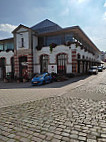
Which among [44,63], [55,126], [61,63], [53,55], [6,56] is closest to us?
[55,126]

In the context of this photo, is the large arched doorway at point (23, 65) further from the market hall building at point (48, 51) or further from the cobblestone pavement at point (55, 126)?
the cobblestone pavement at point (55, 126)

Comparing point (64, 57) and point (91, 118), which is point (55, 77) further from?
point (91, 118)

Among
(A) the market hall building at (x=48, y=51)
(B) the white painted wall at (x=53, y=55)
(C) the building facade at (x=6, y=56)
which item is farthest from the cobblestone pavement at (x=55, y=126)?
(C) the building facade at (x=6, y=56)

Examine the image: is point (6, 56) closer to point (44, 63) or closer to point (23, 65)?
point (23, 65)

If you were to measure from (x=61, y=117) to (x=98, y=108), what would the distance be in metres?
1.75

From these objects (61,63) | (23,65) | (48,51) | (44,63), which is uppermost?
(48,51)

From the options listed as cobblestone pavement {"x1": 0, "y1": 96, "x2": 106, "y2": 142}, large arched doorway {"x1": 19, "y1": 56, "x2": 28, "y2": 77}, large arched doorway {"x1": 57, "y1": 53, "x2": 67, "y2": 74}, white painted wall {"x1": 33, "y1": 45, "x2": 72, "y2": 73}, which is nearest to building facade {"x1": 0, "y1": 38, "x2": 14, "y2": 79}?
large arched doorway {"x1": 19, "y1": 56, "x2": 28, "y2": 77}

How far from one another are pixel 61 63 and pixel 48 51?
325 centimetres

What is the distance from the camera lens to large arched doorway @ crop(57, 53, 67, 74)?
57.8ft

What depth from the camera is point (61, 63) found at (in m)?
17.9

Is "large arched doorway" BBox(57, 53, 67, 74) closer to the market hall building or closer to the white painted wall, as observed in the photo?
the market hall building

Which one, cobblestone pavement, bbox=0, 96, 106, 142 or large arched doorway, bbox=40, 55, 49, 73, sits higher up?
large arched doorway, bbox=40, 55, 49, 73

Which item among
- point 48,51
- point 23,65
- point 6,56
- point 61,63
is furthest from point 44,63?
point 6,56

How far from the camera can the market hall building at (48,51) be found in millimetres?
17141
